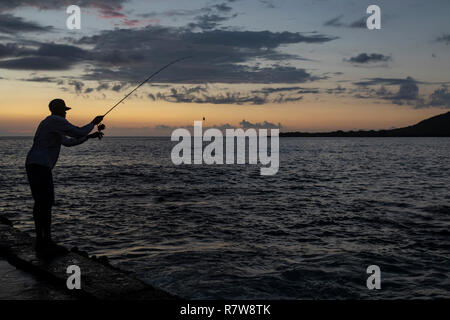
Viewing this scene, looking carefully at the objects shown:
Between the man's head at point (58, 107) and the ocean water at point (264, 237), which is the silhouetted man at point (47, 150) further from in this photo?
the ocean water at point (264, 237)

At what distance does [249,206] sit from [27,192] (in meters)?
12.1

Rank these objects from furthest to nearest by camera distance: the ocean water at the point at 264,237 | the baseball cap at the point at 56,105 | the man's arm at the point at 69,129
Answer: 1. the ocean water at the point at 264,237
2. the baseball cap at the point at 56,105
3. the man's arm at the point at 69,129

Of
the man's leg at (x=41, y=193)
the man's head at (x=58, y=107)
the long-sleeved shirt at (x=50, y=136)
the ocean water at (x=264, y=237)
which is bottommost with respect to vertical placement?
the ocean water at (x=264, y=237)

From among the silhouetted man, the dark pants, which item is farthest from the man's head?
the dark pants

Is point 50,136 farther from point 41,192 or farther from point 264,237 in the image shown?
point 264,237

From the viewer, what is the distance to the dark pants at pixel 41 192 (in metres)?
6.00

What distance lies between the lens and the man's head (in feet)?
20.3

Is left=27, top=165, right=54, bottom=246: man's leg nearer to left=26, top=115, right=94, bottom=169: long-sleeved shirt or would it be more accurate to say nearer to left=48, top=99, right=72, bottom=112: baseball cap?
left=26, top=115, right=94, bottom=169: long-sleeved shirt

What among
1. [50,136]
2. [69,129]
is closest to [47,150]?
[50,136]

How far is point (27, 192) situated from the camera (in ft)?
66.6

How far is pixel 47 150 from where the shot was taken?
6059mm

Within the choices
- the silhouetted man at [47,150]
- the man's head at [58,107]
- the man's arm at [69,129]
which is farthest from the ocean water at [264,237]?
the man's head at [58,107]
